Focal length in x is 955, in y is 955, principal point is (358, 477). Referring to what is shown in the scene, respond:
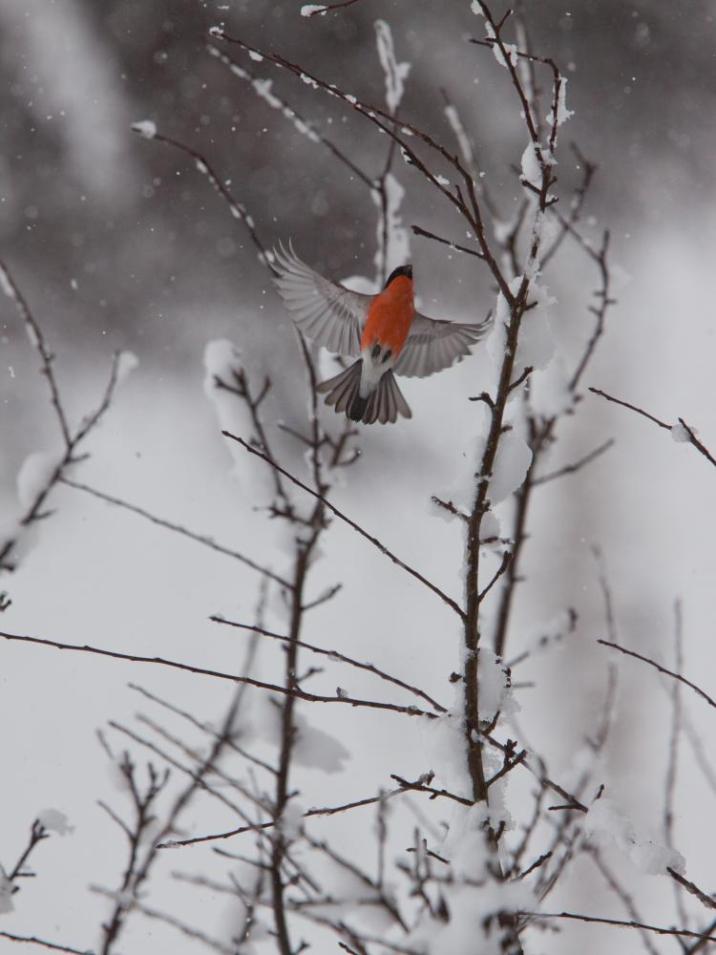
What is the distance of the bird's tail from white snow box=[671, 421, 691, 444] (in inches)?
46.7

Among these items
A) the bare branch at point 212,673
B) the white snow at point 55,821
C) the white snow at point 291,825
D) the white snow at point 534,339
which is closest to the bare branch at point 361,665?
the bare branch at point 212,673

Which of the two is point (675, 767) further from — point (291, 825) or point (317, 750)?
point (317, 750)

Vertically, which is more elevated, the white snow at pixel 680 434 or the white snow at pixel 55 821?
the white snow at pixel 680 434

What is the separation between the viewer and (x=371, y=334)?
2.33 m

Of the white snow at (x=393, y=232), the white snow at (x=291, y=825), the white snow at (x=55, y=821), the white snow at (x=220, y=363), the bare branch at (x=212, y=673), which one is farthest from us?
the white snow at (x=220, y=363)

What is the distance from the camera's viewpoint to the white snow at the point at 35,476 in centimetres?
230

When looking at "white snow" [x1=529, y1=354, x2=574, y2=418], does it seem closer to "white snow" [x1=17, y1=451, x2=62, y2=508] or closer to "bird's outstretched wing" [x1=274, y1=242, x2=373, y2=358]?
"bird's outstretched wing" [x1=274, y1=242, x2=373, y2=358]

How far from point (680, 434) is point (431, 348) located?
4.74 ft

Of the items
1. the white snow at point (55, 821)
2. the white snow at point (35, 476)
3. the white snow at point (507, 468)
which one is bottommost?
the white snow at point (55, 821)

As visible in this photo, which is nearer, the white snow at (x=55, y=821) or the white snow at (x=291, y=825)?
the white snow at (x=291, y=825)

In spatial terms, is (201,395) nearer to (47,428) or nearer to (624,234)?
(47,428)

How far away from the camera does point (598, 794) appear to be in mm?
1230

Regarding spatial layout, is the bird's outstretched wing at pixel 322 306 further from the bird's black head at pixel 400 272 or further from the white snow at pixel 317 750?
the white snow at pixel 317 750

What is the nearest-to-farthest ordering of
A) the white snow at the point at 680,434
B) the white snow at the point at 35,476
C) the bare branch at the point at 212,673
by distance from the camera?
the bare branch at the point at 212,673, the white snow at the point at 680,434, the white snow at the point at 35,476
